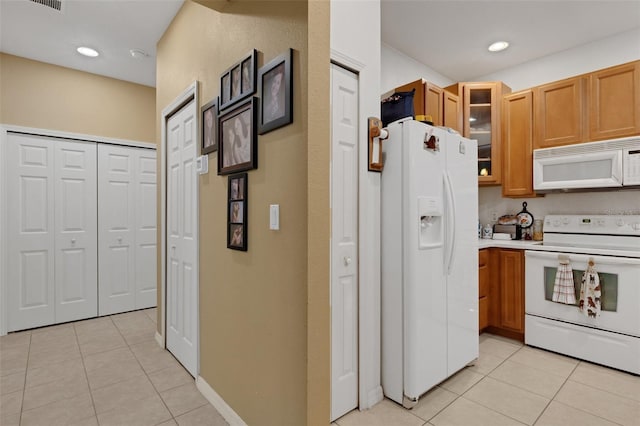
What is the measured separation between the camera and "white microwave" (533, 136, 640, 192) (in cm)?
262

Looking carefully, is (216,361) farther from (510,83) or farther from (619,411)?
(510,83)

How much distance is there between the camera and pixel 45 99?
3.44m

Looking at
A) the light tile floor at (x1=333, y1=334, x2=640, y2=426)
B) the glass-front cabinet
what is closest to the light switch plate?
the light tile floor at (x1=333, y1=334, x2=640, y2=426)

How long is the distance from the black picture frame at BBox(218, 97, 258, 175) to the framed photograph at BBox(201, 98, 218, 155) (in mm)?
103

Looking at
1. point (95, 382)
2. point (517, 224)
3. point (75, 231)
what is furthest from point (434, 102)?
point (75, 231)

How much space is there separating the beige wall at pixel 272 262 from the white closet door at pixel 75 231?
2376 mm

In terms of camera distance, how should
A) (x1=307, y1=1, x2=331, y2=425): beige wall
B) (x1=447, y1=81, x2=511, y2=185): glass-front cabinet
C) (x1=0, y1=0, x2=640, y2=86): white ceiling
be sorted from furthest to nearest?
(x1=447, y1=81, x2=511, y2=185): glass-front cabinet < (x1=0, y1=0, x2=640, y2=86): white ceiling < (x1=307, y1=1, x2=331, y2=425): beige wall

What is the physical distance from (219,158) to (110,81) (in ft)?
9.66

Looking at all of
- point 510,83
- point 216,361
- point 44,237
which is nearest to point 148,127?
point 44,237

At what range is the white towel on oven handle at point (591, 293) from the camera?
248 centimetres

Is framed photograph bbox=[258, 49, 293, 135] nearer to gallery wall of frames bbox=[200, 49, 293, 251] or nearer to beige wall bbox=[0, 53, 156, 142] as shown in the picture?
gallery wall of frames bbox=[200, 49, 293, 251]

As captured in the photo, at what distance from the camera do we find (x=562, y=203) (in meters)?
→ 3.28

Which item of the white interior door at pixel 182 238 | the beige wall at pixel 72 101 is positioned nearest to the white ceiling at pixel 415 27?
the beige wall at pixel 72 101

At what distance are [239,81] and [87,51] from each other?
8.32 feet
